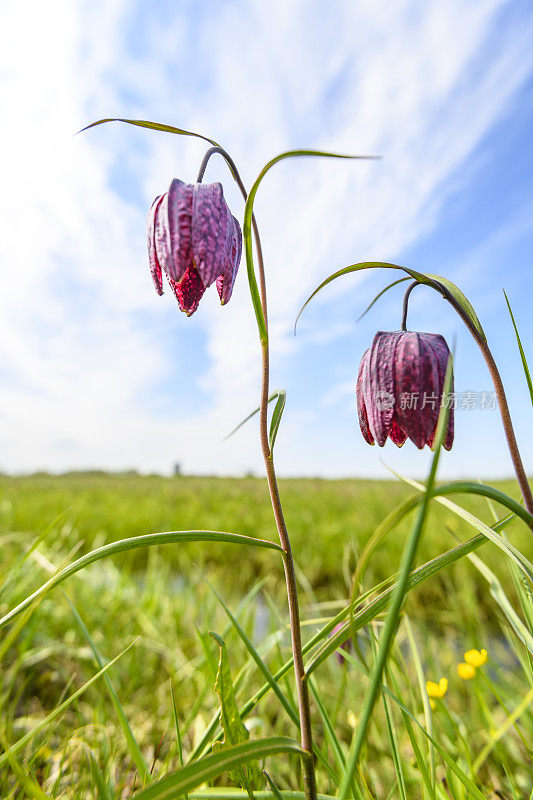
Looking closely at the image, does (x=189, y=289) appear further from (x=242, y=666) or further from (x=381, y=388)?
(x=242, y=666)

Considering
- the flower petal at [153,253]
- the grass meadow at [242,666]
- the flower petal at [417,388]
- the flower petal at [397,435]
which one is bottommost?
the grass meadow at [242,666]

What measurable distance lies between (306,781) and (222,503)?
521 cm

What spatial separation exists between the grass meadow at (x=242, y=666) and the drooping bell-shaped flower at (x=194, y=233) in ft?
1.39

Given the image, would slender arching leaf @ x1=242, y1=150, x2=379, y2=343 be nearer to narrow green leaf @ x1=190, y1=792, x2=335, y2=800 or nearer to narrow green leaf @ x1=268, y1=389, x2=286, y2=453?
narrow green leaf @ x1=268, y1=389, x2=286, y2=453

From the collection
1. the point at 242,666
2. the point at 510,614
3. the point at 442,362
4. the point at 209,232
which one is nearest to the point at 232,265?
the point at 209,232

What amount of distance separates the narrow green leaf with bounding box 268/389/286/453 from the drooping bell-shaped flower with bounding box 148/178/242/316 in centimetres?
18

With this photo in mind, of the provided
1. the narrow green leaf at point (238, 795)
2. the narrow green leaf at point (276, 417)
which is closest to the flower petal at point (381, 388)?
the narrow green leaf at point (276, 417)

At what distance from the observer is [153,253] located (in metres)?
0.75

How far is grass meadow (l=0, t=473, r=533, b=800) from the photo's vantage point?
2.78ft

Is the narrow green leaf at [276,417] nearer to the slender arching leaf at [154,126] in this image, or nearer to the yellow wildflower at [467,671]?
the slender arching leaf at [154,126]

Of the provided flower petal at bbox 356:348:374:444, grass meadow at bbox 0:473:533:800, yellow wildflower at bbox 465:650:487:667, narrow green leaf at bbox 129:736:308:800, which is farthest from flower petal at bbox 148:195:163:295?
yellow wildflower at bbox 465:650:487:667

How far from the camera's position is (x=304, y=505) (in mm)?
5527

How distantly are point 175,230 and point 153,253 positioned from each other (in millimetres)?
61

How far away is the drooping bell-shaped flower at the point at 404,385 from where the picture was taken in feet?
2.43
